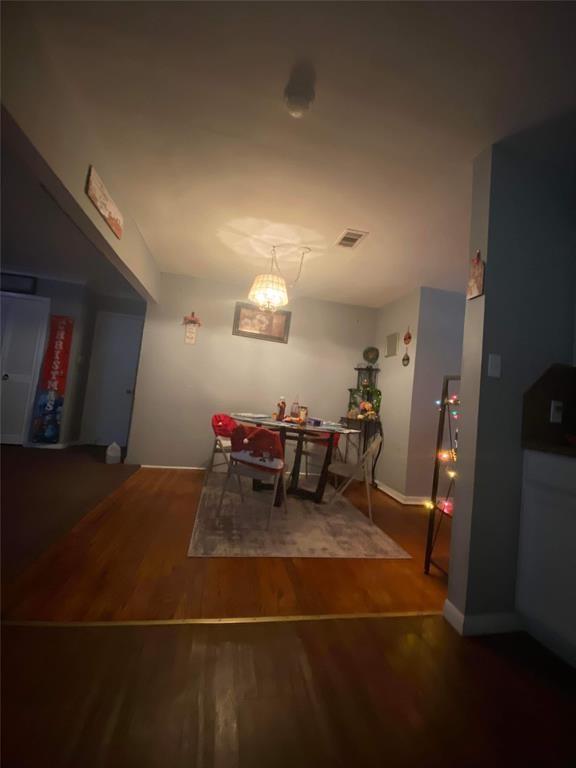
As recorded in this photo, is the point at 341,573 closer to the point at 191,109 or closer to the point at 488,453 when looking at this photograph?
the point at 488,453

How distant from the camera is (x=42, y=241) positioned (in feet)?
11.5

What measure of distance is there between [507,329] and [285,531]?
6.80 ft

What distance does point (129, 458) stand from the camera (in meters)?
3.92

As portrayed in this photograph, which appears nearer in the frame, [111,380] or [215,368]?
[215,368]

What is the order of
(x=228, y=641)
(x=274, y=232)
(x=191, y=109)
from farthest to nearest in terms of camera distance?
(x=274, y=232) < (x=191, y=109) < (x=228, y=641)

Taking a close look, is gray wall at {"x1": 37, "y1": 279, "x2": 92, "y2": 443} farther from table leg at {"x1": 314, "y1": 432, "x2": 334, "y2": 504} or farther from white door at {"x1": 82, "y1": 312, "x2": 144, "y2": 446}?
table leg at {"x1": 314, "y1": 432, "x2": 334, "y2": 504}

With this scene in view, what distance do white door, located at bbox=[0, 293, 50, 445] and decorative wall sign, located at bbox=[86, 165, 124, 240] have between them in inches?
125

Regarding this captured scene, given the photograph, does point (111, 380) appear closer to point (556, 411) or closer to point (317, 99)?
point (317, 99)

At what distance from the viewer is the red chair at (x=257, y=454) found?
2391 millimetres

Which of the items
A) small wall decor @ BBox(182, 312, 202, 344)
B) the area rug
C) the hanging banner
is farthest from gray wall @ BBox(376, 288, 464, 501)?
the hanging banner

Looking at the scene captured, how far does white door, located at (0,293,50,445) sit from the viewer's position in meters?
4.34

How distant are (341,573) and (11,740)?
1.54m

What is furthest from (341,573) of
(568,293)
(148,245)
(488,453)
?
(148,245)

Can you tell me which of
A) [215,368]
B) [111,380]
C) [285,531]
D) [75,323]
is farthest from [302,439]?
[75,323]
